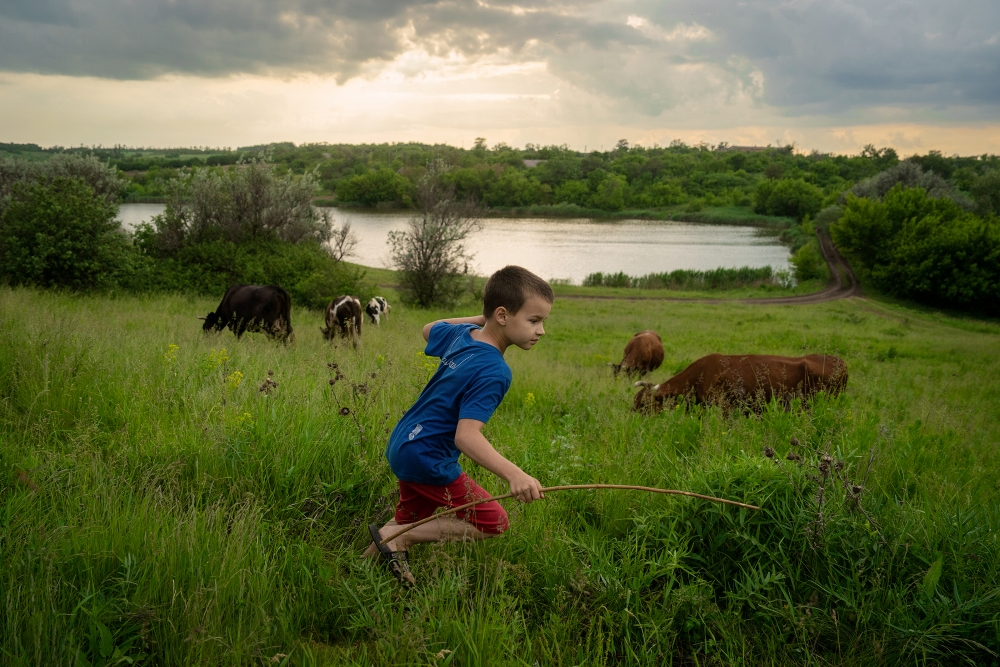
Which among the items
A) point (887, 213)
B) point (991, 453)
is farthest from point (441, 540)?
point (887, 213)

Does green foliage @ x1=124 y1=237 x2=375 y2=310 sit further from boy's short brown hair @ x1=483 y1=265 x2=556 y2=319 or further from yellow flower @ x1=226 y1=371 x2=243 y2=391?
boy's short brown hair @ x1=483 y1=265 x2=556 y2=319

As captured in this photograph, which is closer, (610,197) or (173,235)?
(173,235)

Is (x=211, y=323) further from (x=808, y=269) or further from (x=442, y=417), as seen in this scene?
(x=808, y=269)

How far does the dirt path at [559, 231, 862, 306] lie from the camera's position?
3731 centimetres

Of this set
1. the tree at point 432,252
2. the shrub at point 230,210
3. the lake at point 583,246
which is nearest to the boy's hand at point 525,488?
the shrub at point 230,210

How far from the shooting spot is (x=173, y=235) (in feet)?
75.8

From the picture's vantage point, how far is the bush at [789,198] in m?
100

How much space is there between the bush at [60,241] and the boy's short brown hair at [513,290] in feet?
55.3

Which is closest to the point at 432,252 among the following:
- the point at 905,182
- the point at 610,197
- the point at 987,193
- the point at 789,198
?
the point at 905,182

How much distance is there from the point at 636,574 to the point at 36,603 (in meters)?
2.50

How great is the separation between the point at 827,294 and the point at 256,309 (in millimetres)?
41622

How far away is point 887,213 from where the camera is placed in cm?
5100

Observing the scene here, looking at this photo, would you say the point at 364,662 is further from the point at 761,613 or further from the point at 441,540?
the point at 761,613

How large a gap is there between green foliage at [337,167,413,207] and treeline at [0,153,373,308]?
46.7 metres
